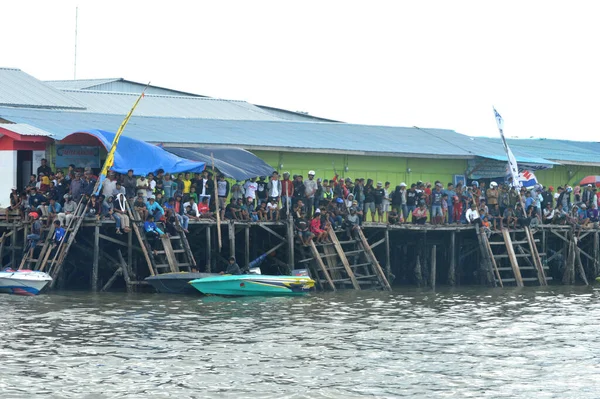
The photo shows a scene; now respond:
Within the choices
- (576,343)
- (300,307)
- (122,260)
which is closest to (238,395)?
(576,343)

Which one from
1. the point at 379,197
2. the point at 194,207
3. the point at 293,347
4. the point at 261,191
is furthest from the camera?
the point at 379,197

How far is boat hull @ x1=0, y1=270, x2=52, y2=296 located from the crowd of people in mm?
1729

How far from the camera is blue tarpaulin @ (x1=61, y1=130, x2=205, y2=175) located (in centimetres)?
3075

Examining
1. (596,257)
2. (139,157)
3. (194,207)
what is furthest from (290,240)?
(596,257)

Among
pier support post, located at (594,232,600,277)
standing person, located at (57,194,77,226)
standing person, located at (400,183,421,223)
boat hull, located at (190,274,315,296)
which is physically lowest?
boat hull, located at (190,274,315,296)

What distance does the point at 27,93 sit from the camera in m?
40.5

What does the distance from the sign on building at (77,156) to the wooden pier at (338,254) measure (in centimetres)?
260

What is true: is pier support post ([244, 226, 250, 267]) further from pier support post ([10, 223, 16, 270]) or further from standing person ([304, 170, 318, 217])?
pier support post ([10, 223, 16, 270])

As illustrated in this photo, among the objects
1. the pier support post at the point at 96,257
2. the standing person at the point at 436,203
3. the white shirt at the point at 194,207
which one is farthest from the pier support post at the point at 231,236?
the standing person at the point at 436,203

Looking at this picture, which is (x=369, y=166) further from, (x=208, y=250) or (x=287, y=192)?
(x=208, y=250)

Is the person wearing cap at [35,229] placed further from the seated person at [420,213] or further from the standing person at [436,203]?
the standing person at [436,203]

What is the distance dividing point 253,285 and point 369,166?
10430 mm

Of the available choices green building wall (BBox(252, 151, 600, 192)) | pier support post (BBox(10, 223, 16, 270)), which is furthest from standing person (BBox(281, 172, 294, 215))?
pier support post (BBox(10, 223, 16, 270))

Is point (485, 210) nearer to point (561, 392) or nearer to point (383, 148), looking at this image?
point (383, 148)
